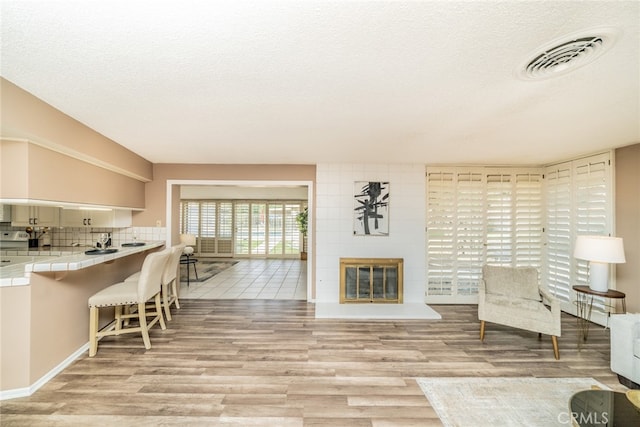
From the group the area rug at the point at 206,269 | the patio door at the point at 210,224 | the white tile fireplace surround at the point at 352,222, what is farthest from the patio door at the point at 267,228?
the white tile fireplace surround at the point at 352,222

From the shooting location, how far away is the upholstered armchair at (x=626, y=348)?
212 centimetres

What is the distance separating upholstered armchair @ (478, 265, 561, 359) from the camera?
8.74 ft

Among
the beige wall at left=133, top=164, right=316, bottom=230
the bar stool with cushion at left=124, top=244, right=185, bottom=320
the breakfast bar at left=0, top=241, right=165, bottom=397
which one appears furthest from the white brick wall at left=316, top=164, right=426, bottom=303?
the breakfast bar at left=0, top=241, right=165, bottom=397

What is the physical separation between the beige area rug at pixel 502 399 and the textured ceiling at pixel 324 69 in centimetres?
223

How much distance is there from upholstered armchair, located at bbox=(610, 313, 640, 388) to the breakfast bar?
15.2 feet

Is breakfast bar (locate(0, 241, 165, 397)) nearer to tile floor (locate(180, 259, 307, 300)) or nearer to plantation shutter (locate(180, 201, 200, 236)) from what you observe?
tile floor (locate(180, 259, 307, 300))

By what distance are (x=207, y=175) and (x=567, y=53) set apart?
14.4 feet

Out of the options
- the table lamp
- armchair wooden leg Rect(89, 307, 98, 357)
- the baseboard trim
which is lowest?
the baseboard trim

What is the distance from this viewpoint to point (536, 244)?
4242 mm

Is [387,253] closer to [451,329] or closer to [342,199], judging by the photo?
[342,199]

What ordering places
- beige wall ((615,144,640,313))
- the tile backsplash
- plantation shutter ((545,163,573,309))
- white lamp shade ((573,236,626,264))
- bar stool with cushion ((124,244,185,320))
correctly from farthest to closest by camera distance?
the tile backsplash, plantation shutter ((545,163,573,309)), bar stool with cushion ((124,244,185,320)), beige wall ((615,144,640,313)), white lamp shade ((573,236,626,264))

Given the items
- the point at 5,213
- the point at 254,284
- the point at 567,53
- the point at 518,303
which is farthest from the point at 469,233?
the point at 5,213

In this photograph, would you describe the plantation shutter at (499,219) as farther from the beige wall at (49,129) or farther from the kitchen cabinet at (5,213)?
the kitchen cabinet at (5,213)

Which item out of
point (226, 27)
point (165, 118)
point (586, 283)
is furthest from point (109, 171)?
point (586, 283)
